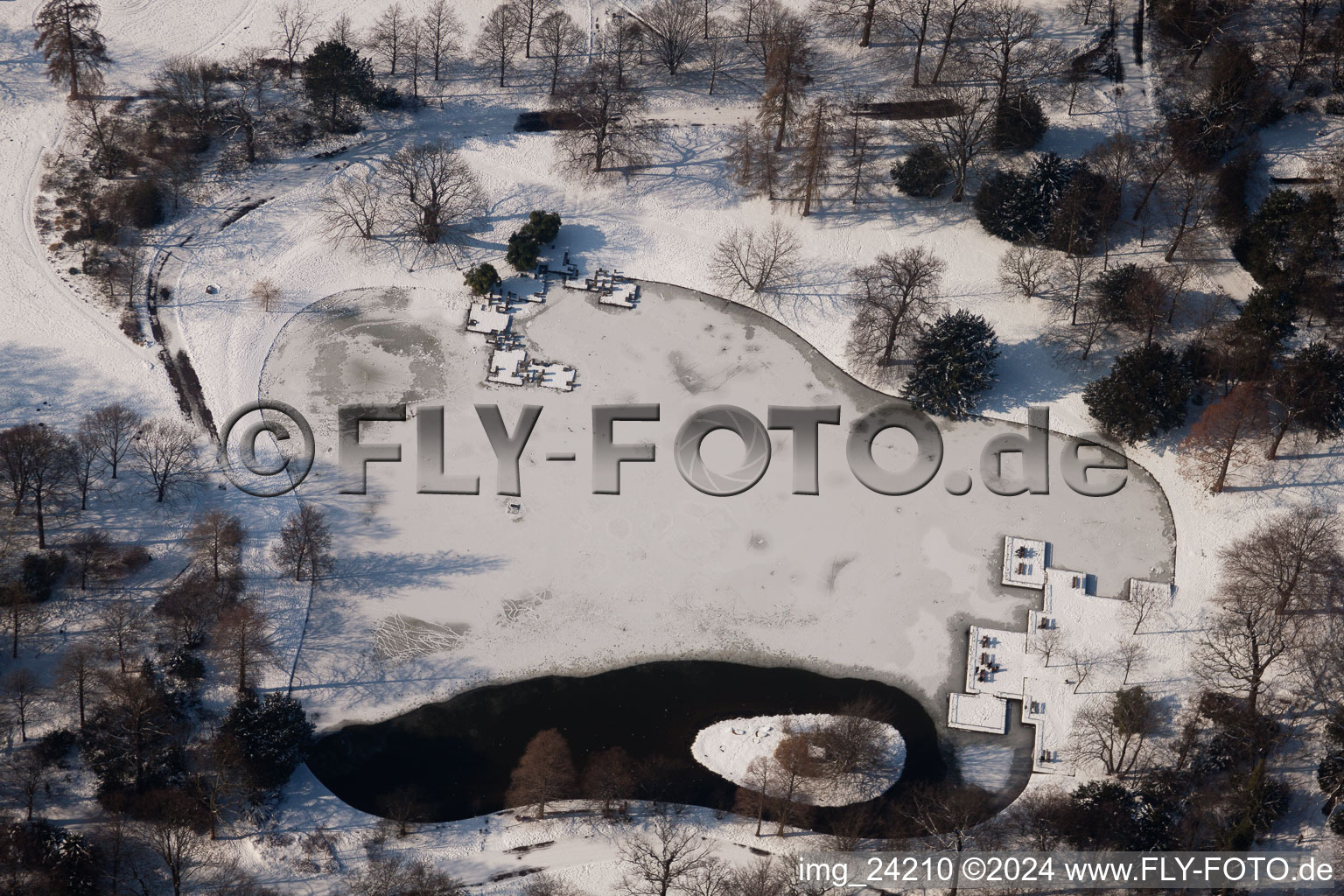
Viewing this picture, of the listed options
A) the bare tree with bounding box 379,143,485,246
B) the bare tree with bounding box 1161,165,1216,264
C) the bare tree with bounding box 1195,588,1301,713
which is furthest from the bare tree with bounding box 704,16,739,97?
the bare tree with bounding box 1195,588,1301,713

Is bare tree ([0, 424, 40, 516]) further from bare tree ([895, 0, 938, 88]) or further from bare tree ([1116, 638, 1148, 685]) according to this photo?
bare tree ([1116, 638, 1148, 685])

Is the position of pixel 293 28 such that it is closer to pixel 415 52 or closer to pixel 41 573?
pixel 415 52

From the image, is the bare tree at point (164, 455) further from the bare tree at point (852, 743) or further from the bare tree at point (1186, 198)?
the bare tree at point (1186, 198)

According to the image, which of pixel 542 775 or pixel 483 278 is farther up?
pixel 483 278

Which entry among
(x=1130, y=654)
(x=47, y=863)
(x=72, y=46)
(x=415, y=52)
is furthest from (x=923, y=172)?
(x=47, y=863)

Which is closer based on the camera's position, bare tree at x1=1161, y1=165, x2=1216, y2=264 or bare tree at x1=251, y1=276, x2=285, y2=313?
bare tree at x1=251, y1=276, x2=285, y2=313

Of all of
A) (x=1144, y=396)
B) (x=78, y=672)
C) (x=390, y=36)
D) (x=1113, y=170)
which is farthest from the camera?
(x=390, y=36)
